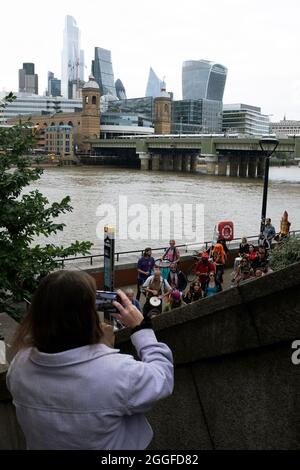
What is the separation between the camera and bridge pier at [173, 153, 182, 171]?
114500 millimetres

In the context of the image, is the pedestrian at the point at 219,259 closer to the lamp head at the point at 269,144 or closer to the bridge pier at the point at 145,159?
the lamp head at the point at 269,144

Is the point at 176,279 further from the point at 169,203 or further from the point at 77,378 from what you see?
the point at 169,203

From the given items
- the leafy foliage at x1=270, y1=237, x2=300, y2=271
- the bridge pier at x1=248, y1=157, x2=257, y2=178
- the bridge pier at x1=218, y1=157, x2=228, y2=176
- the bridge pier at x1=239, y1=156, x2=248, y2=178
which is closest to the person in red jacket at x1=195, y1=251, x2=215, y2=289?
the leafy foliage at x1=270, y1=237, x2=300, y2=271

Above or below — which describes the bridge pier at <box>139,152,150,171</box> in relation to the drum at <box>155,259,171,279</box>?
below

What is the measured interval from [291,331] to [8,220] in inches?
150

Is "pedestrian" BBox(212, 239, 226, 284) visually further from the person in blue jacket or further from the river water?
the person in blue jacket

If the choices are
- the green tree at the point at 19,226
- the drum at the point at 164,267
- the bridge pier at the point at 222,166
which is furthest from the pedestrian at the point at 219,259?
the bridge pier at the point at 222,166

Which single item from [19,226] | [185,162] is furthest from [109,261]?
[185,162]

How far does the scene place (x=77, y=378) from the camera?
163cm

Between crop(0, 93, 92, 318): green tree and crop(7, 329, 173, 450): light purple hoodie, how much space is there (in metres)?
3.44

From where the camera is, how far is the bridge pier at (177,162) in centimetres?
11450

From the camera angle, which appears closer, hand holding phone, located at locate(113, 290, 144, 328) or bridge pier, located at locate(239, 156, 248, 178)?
hand holding phone, located at locate(113, 290, 144, 328)

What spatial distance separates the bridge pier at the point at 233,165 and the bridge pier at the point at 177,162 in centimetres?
1774

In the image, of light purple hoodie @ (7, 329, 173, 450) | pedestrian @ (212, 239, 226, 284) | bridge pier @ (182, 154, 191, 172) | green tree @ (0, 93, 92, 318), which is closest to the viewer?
light purple hoodie @ (7, 329, 173, 450)
